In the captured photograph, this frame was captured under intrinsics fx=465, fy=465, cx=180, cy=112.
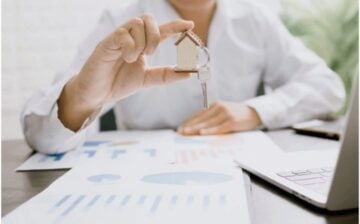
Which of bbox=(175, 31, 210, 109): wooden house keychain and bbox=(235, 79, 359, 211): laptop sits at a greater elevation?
bbox=(175, 31, 210, 109): wooden house keychain

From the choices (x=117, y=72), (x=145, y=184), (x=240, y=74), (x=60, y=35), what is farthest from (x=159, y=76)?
(x=60, y=35)

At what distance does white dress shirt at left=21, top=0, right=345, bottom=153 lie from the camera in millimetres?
1158

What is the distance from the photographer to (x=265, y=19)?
1.30 m

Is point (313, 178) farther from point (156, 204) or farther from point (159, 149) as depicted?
point (159, 149)

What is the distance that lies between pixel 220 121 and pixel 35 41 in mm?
1222

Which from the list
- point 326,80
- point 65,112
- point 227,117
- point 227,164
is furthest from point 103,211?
point 326,80

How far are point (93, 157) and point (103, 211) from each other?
1.01 feet

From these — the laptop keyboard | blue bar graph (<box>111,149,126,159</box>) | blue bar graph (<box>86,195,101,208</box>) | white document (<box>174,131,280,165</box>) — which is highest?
blue bar graph (<box>86,195,101,208</box>)

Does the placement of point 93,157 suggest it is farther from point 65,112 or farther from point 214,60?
point 214,60

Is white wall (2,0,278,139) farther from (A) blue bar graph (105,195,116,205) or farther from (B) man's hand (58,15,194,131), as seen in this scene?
(A) blue bar graph (105,195,116,205)

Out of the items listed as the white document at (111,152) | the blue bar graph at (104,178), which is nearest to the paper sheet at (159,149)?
the white document at (111,152)

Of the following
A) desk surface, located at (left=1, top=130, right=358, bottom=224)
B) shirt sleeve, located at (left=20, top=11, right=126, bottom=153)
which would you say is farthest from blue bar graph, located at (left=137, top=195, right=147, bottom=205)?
shirt sleeve, located at (left=20, top=11, right=126, bottom=153)

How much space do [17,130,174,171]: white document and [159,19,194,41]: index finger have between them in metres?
0.20

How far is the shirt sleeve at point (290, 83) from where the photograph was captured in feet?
3.67
